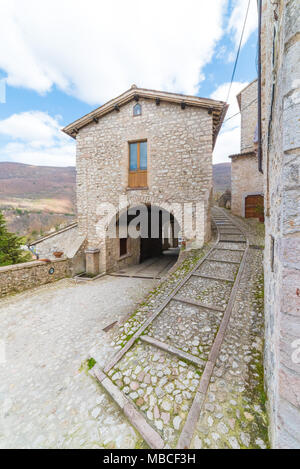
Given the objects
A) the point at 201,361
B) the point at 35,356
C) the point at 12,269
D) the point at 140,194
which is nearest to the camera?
the point at 201,361

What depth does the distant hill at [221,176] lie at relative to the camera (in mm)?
51281

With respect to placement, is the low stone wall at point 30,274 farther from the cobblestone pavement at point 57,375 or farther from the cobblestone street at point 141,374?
the cobblestone street at point 141,374

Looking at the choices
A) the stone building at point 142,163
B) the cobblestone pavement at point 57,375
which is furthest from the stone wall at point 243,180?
the cobblestone pavement at point 57,375

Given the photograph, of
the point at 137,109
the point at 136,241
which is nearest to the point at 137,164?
the point at 137,109

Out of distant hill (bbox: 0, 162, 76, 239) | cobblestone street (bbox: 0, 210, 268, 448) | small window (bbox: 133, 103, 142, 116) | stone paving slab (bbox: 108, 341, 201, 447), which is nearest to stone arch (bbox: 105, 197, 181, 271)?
small window (bbox: 133, 103, 142, 116)

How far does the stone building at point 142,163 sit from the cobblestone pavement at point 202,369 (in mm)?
3678

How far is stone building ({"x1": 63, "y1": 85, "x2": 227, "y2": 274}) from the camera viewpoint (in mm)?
6508

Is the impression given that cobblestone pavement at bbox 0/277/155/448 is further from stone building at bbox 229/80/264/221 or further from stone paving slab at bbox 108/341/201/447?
stone building at bbox 229/80/264/221

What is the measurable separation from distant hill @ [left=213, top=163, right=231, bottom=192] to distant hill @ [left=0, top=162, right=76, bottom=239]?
38.5 m

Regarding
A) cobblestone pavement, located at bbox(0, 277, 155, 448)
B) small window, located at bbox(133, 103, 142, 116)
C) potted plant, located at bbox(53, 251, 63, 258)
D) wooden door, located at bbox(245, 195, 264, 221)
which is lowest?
cobblestone pavement, located at bbox(0, 277, 155, 448)

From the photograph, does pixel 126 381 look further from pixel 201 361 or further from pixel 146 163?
pixel 146 163

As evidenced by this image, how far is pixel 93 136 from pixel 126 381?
344 inches

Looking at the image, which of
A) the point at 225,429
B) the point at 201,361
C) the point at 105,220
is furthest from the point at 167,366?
the point at 105,220

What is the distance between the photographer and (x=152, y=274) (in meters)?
8.30
